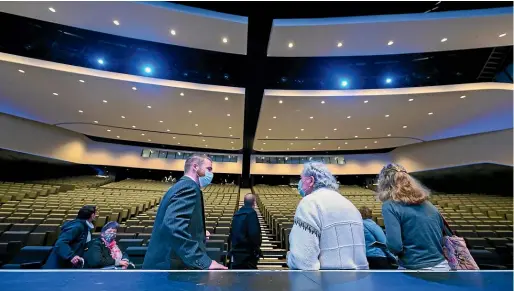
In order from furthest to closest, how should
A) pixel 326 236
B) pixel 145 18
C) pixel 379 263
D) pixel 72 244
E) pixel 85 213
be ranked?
1. pixel 145 18
2. pixel 85 213
3. pixel 72 244
4. pixel 379 263
5. pixel 326 236

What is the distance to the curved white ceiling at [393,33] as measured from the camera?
562 cm

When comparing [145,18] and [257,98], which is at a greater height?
[145,18]

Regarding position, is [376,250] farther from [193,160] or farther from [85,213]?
[85,213]

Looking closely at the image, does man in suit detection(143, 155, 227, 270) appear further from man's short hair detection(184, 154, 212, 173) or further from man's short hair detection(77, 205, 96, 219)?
man's short hair detection(77, 205, 96, 219)

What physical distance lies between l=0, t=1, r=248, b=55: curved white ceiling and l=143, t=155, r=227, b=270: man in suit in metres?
5.41

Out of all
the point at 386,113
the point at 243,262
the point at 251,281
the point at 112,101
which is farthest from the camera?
the point at 386,113

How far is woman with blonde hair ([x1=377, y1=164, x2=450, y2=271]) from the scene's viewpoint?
1.34m

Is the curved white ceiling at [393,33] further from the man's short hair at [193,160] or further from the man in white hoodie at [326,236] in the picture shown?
the man in white hoodie at [326,236]

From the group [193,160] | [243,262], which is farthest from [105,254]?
[193,160]

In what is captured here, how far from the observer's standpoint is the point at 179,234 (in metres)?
1.28

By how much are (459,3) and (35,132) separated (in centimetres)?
1921

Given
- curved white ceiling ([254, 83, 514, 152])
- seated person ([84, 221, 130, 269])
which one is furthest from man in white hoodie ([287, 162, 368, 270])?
curved white ceiling ([254, 83, 514, 152])

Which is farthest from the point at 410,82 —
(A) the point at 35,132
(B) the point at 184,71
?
(A) the point at 35,132

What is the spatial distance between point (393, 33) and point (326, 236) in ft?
22.3
